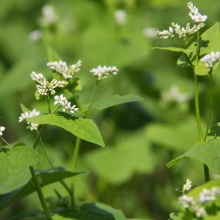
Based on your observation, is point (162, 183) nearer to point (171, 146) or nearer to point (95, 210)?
point (171, 146)

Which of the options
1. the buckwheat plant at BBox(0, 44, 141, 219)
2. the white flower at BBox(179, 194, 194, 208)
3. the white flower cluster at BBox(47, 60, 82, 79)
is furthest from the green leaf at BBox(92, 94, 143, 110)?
the white flower at BBox(179, 194, 194, 208)

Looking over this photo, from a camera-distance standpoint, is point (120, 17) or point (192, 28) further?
point (120, 17)

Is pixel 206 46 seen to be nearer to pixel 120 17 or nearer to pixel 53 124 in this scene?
pixel 53 124

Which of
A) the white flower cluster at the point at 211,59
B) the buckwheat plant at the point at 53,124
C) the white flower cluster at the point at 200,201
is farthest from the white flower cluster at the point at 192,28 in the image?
the white flower cluster at the point at 200,201

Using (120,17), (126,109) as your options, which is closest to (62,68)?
(120,17)

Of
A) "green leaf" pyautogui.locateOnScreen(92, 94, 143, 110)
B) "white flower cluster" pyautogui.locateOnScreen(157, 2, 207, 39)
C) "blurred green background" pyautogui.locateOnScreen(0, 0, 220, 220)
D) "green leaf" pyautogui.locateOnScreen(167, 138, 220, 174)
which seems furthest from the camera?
"blurred green background" pyautogui.locateOnScreen(0, 0, 220, 220)

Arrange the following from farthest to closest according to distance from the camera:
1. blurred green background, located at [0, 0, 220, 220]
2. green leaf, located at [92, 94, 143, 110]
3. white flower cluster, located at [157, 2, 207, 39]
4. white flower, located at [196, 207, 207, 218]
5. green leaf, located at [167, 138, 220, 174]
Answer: blurred green background, located at [0, 0, 220, 220] → green leaf, located at [92, 94, 143, 110] → white flower cluster, located at [157, 2, 207, 39] → green leaf, located at [167, 138, 220, 174] → white flower, located at [196, 207, 207, 218]

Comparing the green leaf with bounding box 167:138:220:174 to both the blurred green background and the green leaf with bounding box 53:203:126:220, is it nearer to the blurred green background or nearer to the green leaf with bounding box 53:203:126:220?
the green leaf with bounding box 53:203:126:220
